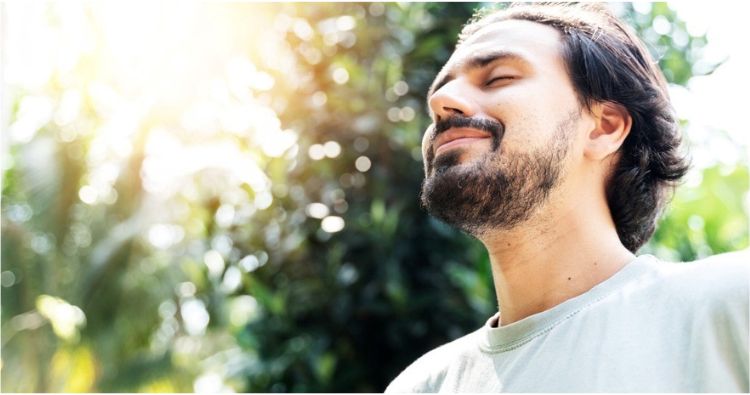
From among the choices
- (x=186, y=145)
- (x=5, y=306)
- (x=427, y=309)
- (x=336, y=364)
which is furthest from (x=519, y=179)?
(x=5, y=306)

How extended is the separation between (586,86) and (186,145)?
5.13 metres

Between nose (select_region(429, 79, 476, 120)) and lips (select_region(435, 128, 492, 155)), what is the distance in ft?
0.14

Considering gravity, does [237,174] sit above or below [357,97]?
below

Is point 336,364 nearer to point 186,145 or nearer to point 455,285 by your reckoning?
point 455,285

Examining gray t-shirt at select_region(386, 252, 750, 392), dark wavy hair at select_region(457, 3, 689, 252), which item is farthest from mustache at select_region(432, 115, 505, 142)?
gray t-shirt at select_region(386, 252, 750, 392)

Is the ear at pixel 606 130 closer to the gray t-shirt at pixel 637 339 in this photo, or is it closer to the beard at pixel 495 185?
the beard at pixel 495 185

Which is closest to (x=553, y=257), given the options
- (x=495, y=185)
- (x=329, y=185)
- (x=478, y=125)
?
(x=495, y=185)

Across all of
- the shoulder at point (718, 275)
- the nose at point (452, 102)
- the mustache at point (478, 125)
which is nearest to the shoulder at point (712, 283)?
the shoulder at point (718, 275)

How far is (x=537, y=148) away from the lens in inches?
69.8

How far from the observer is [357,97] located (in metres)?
3.57

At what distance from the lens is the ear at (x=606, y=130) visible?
1.89 m

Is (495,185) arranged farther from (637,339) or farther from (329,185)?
(329,185)

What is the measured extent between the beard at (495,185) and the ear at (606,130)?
101 mm

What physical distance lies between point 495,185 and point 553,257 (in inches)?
8.6
